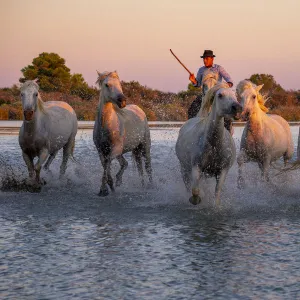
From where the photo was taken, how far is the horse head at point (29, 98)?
42.3ft

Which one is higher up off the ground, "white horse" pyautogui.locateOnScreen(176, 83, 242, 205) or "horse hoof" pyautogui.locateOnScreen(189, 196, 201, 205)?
"white horse" pyautogui.locateOnScreen(176, 83, 242, 205)

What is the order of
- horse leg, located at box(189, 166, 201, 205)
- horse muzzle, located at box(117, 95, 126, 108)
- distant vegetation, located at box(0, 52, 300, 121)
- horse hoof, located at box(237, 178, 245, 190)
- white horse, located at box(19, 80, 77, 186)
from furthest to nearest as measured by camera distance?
distant vegetation, located at box(0, 52, 300, 121)
horse hoof, located at box(237, 178, 245, 190)
white horse, located at box(19, 80, 77, 186)
horse muzzle, located at box(117, 95, 126, 108)
horse leg, located at box(189, 166, 201, 205)

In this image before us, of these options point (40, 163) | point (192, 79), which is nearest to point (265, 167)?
point (192, 79)

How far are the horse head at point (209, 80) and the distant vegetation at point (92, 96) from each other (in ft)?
30.0

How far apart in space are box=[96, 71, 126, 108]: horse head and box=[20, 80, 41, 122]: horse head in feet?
3.48

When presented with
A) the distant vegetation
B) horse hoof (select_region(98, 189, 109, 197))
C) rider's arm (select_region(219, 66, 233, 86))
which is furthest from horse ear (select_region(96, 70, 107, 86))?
the distant vegetation

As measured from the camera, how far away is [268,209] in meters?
11.0

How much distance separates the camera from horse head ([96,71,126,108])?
1263cm

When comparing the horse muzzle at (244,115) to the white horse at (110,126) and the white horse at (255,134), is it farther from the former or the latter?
the white horse at (110,126)

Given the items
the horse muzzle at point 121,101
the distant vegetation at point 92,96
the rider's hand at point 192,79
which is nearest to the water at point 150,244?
the horse muzzle at point 121,101

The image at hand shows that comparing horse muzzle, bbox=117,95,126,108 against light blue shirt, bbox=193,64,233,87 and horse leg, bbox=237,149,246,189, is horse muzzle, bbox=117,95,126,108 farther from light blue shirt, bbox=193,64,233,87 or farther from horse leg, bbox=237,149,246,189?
horse leg, bbox=237,149,246,189

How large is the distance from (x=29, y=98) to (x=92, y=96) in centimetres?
5768

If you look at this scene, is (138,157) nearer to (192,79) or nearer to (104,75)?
(192,79)

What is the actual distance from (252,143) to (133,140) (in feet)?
6.72
